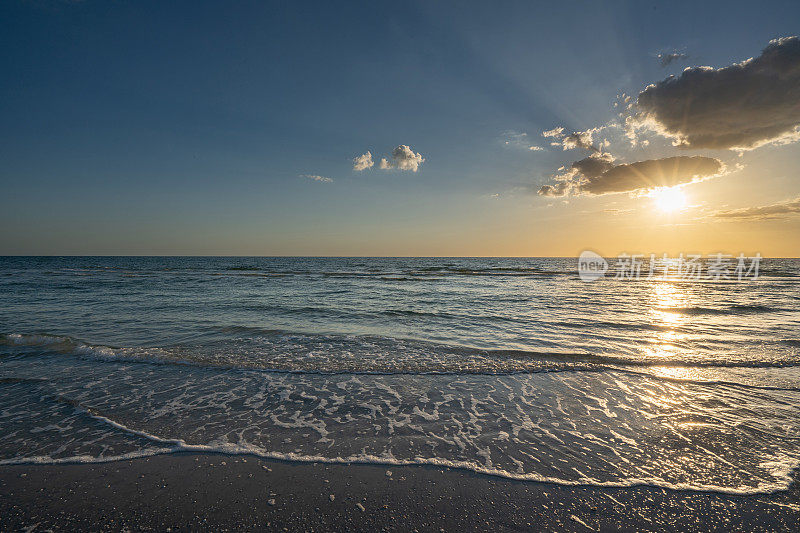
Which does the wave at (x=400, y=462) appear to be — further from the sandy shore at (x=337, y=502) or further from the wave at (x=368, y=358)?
the wave at (x=368, y=358)

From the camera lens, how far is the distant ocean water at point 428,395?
4.32 m

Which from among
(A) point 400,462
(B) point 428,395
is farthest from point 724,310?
(A) point 400,462

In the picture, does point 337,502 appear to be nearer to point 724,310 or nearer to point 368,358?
point 368,358

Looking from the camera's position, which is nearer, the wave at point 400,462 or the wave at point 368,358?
the wave at point 400,462

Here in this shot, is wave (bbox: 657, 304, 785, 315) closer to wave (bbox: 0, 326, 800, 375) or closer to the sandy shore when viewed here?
wave (bbox: 0, 326, 800, 375)

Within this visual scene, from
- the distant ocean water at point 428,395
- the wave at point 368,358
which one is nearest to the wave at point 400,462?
the distant ocean water at point 428,395

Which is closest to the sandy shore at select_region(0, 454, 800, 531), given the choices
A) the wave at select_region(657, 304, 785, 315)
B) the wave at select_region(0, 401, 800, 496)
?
the wave at select_region(0, 401, 800, 496)

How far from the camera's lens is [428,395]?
6.44 m

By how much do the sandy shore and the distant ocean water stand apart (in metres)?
0.28

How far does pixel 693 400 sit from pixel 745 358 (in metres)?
4.55

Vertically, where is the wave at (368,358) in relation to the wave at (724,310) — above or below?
below

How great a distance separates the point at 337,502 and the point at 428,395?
10.7ft

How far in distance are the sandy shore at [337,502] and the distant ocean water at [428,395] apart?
0.28 metres

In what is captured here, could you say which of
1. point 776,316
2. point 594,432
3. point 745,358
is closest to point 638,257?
point 776,316
